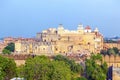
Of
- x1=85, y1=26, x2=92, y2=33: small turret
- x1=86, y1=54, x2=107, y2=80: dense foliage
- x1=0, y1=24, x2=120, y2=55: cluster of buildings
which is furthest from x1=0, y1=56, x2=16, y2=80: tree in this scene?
x1=85, y1=26, x2=92, y2=33: small turret

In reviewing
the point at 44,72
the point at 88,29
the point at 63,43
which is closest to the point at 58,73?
the point at 44,72

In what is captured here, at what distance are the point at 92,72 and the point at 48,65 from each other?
11.6 m

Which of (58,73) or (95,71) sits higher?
(95,71)

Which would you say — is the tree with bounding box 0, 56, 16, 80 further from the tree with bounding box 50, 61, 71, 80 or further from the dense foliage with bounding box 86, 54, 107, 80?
the dense foliage with bounding box 86, 54, 107, 80

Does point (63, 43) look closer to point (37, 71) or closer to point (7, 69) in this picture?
point (7, 69)

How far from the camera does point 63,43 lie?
81.7 m

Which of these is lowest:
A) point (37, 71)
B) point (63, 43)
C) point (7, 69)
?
point (37, 71)

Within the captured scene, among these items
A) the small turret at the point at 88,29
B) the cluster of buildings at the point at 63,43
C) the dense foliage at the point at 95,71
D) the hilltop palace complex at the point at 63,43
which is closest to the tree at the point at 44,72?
the dense foliage at the point at 95,71

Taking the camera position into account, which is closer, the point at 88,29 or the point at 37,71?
the point at 37,71

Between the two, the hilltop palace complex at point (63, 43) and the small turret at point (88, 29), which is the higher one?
the small turret at point (88, 29)

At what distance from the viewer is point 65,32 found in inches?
3435

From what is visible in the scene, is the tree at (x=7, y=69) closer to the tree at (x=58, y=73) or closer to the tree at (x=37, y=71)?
the tree at (x=37, y=71)

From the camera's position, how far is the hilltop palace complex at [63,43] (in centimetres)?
8069

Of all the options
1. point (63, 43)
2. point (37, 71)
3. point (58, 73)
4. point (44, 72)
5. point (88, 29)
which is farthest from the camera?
point (88, 29)
